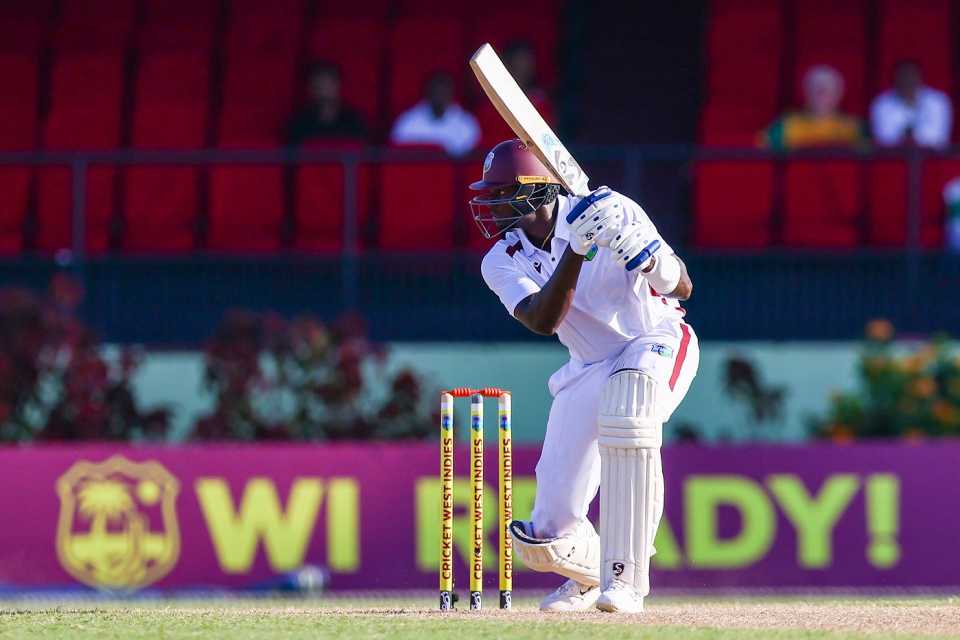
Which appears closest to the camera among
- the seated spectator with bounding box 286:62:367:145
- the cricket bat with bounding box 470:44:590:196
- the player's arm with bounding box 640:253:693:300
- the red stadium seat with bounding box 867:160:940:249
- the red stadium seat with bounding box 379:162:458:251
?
the player's arm with bounding box 640:253:693:300

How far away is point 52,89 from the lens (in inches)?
538

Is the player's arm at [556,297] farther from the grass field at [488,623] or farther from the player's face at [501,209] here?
the grass field at [488,623]

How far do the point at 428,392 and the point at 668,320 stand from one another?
15.3 ft

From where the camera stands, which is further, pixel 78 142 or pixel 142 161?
pixel 78 142

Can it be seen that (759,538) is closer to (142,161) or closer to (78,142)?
(142,161)

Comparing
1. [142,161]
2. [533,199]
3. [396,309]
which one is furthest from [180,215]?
[533,199]

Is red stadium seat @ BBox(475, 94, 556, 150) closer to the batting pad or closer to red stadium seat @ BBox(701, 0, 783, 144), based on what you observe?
red stadium seat @ BBox(701, 0, 783, 144)

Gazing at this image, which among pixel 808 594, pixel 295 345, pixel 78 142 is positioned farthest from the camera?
pixel 78 142

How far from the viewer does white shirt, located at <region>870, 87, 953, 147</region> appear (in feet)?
41.9

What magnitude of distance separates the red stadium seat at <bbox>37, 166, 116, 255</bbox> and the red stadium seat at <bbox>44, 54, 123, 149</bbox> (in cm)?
90

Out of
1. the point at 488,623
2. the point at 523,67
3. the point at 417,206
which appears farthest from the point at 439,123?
the point at 488,623

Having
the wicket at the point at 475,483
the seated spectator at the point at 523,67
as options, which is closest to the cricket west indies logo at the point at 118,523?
the seated spectator at the point at 523,67

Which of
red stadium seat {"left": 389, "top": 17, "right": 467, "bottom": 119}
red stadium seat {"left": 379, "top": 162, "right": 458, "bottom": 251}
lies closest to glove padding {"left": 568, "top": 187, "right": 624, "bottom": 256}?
red stadium seat {"left": 379, "top": 162, "right": 458, "bottom": 251}

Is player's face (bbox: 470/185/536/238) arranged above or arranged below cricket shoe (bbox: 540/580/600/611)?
above
